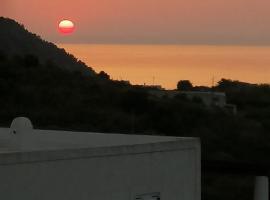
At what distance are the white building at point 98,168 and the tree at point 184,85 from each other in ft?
174

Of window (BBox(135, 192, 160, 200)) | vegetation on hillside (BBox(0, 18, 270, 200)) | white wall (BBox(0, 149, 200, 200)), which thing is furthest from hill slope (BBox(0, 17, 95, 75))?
window (BBox(135, 192, 160, 200))

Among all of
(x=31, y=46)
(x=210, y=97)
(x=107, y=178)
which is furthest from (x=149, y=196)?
(x=31, y=46)

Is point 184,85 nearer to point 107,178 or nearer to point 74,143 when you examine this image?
point 74,143

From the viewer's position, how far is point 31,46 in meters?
73.2

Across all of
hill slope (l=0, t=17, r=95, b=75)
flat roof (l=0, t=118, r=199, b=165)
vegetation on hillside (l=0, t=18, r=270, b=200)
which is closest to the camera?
flat roof (l=0, t=118, r=199, b=165)

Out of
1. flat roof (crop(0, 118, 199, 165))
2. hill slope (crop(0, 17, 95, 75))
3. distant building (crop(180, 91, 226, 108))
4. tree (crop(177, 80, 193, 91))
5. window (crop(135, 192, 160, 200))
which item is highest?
hill slope (crop(0, 17, 95, 75))

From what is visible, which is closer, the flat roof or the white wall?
the white wall

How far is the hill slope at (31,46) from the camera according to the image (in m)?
70.6

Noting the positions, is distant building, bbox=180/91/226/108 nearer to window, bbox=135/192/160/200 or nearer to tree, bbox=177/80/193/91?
tree, bbox=177/80/193/91

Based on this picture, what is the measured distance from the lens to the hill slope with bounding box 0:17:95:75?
7056 centimetres

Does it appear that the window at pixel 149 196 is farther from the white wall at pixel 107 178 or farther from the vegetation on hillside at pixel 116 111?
the vegetation on hillside at pixel 116 111

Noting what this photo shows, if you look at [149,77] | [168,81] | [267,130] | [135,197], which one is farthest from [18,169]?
[168,81]

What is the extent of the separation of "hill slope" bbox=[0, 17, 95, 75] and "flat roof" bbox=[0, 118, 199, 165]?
200 ft

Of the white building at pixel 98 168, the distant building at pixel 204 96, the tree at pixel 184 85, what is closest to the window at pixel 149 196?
the white building at pixel 98 168
